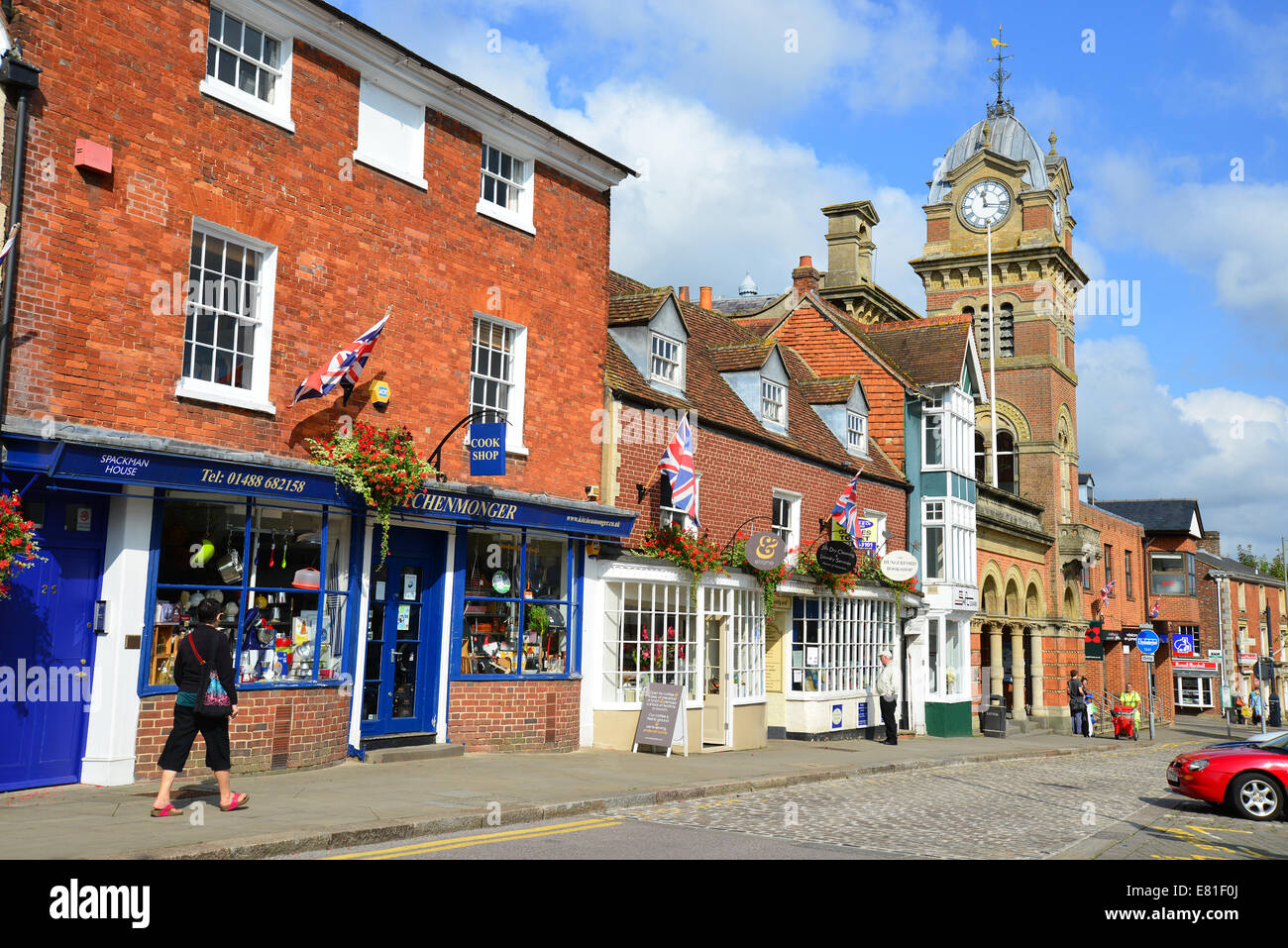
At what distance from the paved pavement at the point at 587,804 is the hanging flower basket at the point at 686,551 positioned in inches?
116

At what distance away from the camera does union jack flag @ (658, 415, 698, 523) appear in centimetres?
1730

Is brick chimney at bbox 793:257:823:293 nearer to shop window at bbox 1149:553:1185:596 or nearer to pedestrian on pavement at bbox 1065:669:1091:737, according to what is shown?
pedestrian on pavement at bbox 1065:669:1091:737

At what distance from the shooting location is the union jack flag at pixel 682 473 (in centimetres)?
1730

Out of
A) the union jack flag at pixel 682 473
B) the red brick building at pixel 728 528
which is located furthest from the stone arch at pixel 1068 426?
the union jack flag at pixel 682 473

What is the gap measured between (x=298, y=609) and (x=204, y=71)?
244 inches

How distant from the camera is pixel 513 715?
15477mm

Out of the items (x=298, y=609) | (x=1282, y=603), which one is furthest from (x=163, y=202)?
(x=1282, y=603)

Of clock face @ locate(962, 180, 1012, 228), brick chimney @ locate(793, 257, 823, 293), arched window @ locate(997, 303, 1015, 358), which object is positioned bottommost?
brick chimney @ locate(793, 257, 823, 293)

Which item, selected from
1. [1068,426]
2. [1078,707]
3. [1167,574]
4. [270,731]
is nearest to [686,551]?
[270,731]

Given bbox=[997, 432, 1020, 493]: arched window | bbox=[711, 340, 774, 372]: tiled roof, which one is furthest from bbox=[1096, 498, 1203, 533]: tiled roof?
bbox=[711, 340, 774, 372]: tiled roof

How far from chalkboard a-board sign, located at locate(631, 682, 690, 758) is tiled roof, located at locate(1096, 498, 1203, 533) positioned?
44.1 meters

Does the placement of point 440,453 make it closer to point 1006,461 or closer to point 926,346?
point 926,346

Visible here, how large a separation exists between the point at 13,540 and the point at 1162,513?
55.2 m
